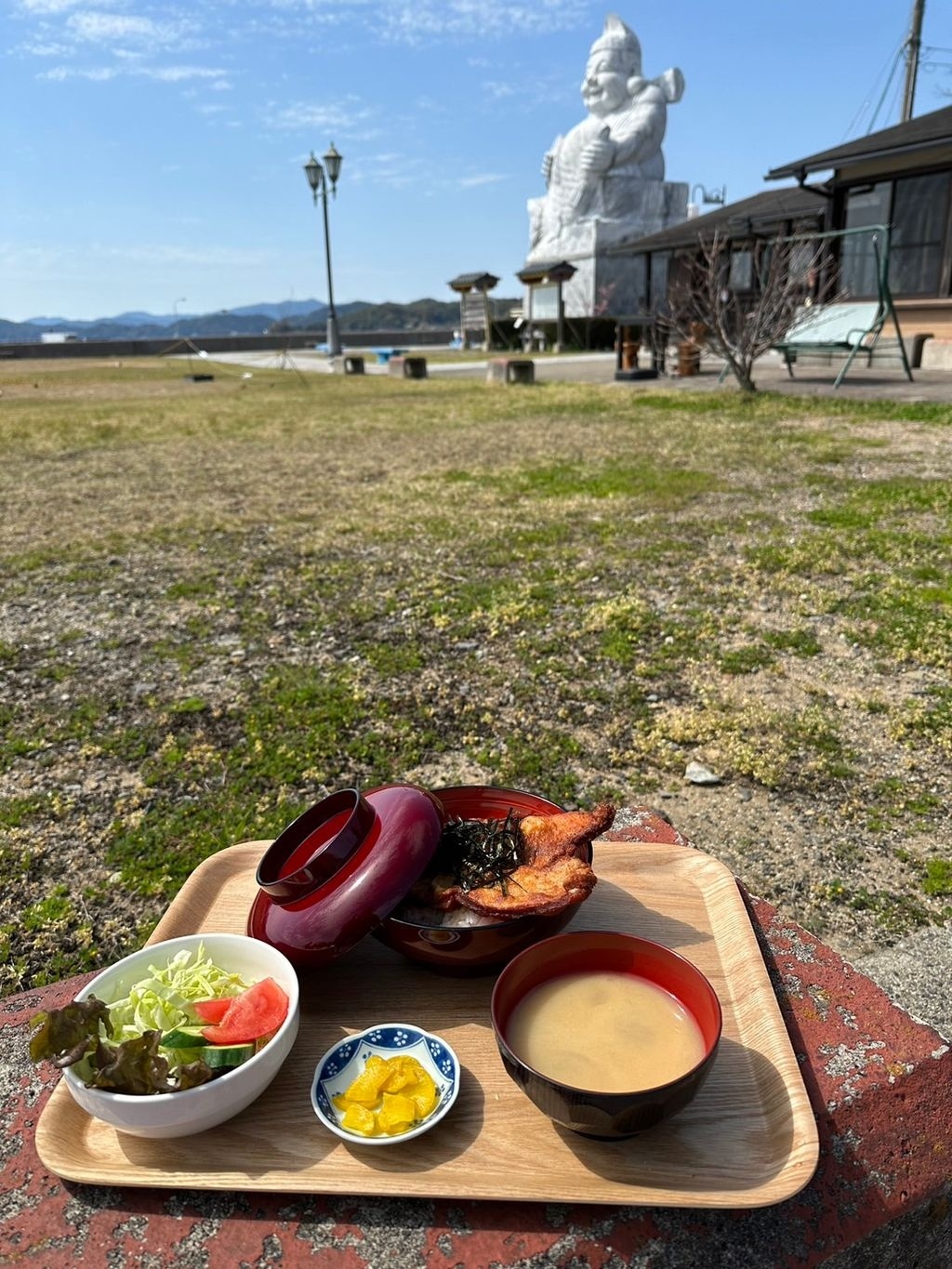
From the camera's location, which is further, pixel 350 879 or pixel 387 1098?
pixel 350 879

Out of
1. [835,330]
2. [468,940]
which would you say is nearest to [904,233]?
[835,330]

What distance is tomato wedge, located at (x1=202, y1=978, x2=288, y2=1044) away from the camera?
3.85 feet

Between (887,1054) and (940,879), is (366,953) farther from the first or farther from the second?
(940,879)

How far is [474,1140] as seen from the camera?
113 centimetres

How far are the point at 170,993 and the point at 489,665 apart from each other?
9.11 ft

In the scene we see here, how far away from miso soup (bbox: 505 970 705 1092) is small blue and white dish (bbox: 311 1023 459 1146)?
0.34ft

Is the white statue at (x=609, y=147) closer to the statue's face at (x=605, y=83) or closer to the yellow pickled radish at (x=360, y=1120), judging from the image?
the statue's face at (x=605, y=83)

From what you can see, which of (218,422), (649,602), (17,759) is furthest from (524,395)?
(17,759)

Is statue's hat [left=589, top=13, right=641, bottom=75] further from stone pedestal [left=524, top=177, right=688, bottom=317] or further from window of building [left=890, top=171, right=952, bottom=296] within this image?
window of building [left=890, top=171, right=952, bottom=296]

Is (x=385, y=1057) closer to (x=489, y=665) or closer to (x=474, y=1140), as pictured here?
(x=474, y=1140)

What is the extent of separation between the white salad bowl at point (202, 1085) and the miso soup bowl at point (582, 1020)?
0.30 m

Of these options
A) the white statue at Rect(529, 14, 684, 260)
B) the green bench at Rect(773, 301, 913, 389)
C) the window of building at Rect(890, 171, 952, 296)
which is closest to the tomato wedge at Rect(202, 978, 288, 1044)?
the green bench at Rect(773, 301, 913, 389)

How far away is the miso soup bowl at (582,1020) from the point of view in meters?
1.04

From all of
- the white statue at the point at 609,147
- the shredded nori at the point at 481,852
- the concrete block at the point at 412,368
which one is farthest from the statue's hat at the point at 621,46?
the shredded nori at the point at 481,852
